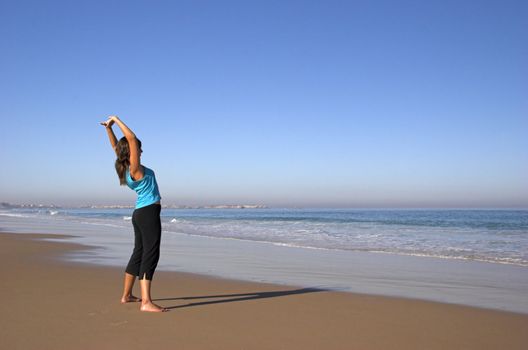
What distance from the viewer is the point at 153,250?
4.44 m

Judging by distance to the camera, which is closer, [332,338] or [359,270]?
[332,338]

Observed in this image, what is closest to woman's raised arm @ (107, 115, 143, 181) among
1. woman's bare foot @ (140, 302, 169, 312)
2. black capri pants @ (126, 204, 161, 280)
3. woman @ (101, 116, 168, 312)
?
woman @ (101, 116, 168, 312)

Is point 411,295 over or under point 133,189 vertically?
under

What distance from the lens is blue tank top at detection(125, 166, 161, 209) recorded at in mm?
4359

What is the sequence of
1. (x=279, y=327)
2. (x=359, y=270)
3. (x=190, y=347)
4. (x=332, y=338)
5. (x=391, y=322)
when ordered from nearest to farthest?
(x=190, y=347)
(x=332, y=338)
(x=279, y=327)
(x=391, y=322)
(x=359, y=270)

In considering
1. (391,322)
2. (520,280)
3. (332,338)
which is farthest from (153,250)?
(520,280)

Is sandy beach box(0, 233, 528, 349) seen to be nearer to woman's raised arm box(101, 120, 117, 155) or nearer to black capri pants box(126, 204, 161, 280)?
black capri pants box(126, 204, 161, 280)

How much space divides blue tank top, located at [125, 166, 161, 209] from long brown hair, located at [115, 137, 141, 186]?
0.05 m

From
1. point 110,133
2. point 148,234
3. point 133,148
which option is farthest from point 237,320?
point 110,133

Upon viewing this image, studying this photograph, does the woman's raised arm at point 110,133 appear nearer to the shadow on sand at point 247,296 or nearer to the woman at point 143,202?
the woman at point 143,202

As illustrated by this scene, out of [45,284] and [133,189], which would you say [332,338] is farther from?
[45,284]

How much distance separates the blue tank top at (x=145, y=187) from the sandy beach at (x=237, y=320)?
A: 1.03 m

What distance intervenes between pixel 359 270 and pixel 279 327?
437cm

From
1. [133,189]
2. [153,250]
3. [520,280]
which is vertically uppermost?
[133,189]
